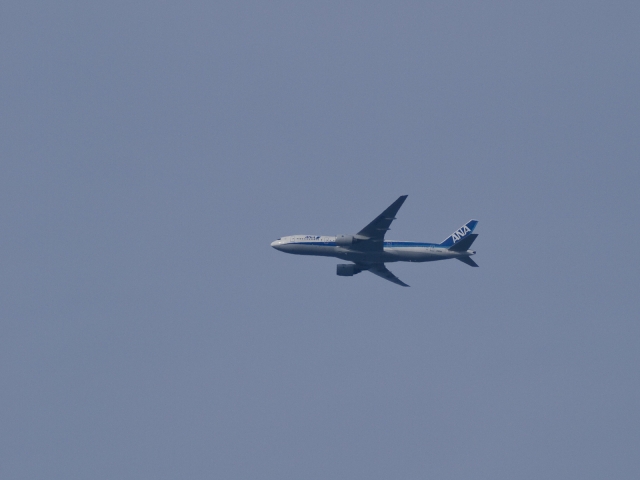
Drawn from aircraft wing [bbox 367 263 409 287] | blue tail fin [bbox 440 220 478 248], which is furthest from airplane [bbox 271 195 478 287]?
aircraft wing [bbox 367 263 409 287]

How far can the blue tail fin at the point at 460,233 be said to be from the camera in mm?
113850

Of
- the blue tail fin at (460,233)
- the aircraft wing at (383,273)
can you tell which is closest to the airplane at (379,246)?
the blue tail fin at (460,233)

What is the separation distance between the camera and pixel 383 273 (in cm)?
11862

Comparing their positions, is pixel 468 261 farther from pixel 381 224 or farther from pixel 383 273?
pixel 383 273

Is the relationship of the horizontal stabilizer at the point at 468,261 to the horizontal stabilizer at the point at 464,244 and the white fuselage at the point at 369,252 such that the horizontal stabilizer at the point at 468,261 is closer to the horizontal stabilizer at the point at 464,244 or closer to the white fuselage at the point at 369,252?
the white fuselage at the point at 369,252

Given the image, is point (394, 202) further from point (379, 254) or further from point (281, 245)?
point (281, 245)

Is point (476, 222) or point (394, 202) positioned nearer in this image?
point (394, 202)

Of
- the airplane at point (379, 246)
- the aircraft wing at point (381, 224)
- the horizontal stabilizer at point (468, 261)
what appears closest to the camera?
the aircraft wing at point (381, 224)

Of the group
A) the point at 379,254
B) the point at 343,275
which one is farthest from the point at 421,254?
the point at 343,275

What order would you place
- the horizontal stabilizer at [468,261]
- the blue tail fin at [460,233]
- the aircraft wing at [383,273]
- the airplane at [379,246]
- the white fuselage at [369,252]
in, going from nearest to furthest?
the airplane at [379,246]
the horizontal stabilizer at [468,261]
the white fuselage at [369,252]
the blue tail fin at [460,233]
the aircraft wing at [383,273]

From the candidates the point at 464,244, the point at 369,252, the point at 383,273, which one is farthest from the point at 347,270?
the point at 464,244

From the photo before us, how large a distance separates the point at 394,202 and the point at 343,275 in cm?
1588

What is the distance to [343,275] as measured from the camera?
11825 centimetres

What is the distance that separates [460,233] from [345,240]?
13382 mm
